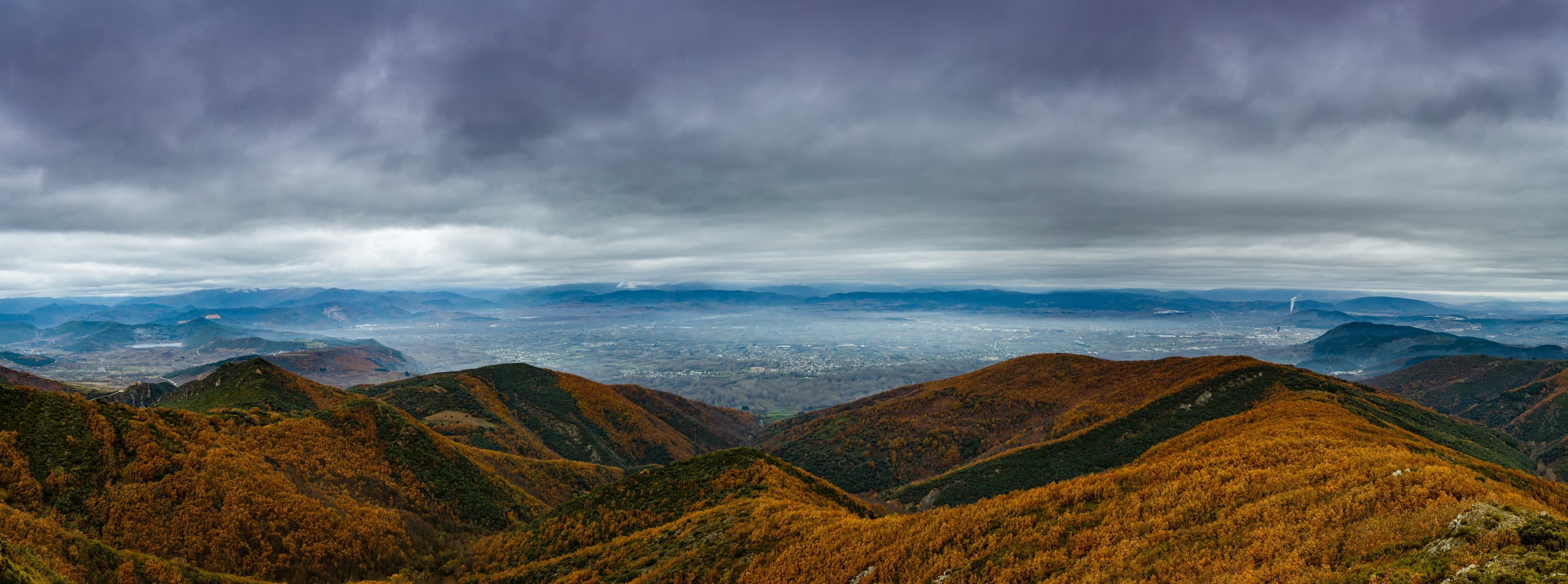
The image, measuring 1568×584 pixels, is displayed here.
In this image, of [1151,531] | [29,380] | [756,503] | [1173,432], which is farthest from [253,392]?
[29,380]

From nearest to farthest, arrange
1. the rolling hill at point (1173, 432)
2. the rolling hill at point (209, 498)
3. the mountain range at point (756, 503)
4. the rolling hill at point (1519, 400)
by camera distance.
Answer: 1. the mountain range at point (756, 503)
2. the rolling hill at point (209, 498)
3. the rolling hill at point (1173, 432)
4. the rolling hill at point (1519, 400)

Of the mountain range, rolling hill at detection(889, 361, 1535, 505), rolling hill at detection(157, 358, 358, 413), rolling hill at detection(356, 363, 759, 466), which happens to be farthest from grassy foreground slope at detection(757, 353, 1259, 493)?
rolling hill at detection(157, 358, 358, 413)

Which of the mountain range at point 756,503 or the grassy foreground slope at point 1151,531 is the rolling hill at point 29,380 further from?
the grassy foreground slope at point 1151,531

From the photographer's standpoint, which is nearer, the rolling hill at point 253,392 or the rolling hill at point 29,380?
the rolling hill at point 253,392

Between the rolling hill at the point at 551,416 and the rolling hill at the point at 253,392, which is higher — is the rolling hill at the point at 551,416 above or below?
below

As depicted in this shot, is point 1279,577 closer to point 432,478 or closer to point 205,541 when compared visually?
point 205,541

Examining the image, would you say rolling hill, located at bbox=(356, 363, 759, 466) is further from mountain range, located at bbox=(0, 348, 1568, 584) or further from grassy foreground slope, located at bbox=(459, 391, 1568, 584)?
grassy foreground slope, located at bbox=(459, 391, 1568, 584)

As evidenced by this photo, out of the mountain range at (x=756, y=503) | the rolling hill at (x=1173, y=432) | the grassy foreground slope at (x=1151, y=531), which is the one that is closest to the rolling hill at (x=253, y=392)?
the mountain range at (x=756, y=503)
